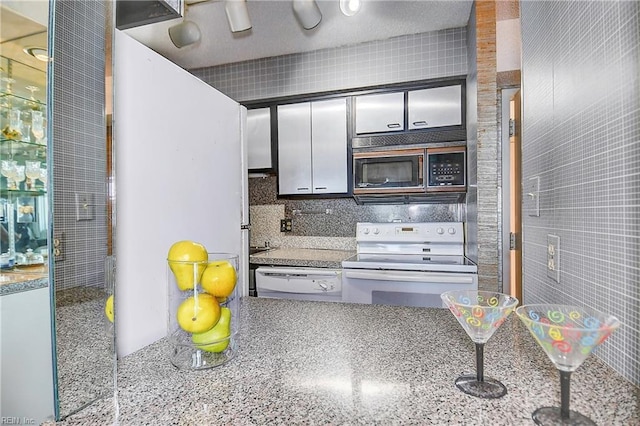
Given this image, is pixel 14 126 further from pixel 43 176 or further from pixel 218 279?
pixel 218 279

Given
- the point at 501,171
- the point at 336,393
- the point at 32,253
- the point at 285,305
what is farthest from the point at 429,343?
the point at 501,171

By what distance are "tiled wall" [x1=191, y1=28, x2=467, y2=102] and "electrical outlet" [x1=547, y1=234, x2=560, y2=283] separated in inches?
73.2

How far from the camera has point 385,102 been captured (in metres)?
2.65

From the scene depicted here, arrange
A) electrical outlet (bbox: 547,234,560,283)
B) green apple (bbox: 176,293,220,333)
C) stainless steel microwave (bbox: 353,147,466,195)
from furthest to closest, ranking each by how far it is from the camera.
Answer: stainless steel microwave (bbox: 353,147,466,195) → electrical outlet (bbox: 547,234,560,283) → green apple (bbox: 176,293,220,333)

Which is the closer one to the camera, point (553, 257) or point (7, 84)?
point (7, 84)

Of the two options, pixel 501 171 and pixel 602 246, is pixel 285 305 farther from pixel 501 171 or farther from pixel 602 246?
pixel 501 171

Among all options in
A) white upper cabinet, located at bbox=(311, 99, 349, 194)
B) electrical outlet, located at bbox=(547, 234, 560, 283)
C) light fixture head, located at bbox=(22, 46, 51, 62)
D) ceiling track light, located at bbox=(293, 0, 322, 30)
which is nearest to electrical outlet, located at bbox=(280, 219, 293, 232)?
white upper cabinet, located at bbox=(311, 99, 349, 194)

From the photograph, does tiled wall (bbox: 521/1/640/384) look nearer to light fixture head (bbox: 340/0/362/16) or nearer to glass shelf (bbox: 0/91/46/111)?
light fixture head (bbox: 340/0/362/16)

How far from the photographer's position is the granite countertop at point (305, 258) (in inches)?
101

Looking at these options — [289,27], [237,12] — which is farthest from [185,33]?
[289,27]

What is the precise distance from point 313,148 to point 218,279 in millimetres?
2194

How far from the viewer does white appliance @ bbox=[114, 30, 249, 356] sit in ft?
2.68

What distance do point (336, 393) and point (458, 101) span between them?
92.4 inches

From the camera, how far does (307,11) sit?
160 centimetres
